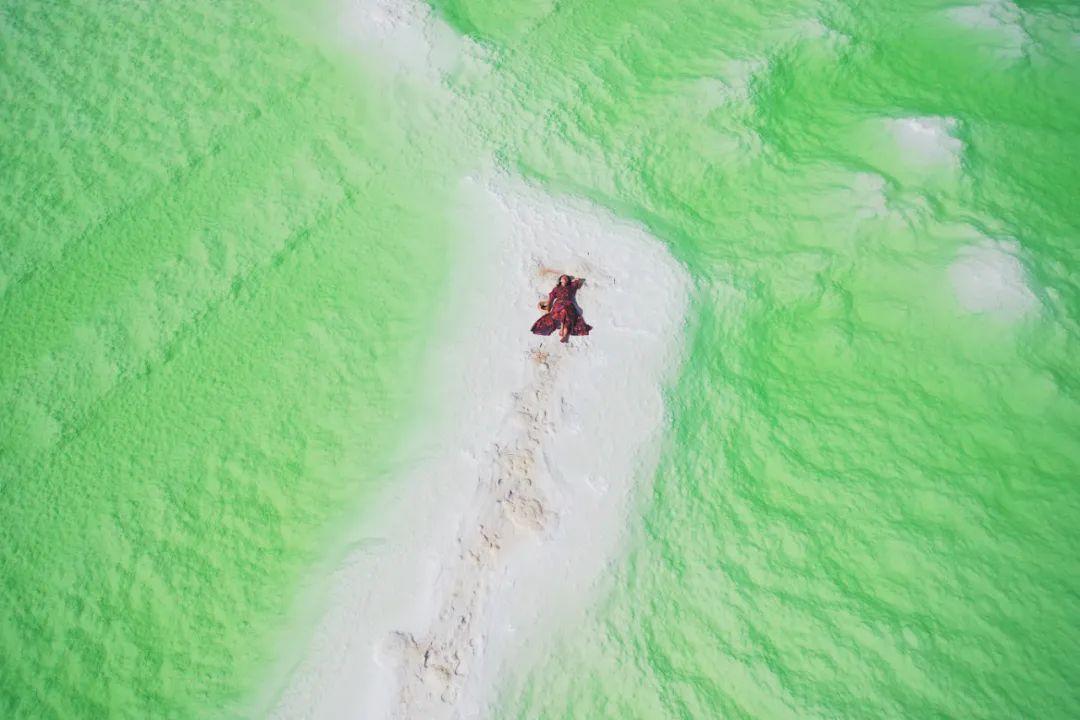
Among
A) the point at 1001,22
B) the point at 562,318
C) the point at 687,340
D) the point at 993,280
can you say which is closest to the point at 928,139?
the point at 993,280

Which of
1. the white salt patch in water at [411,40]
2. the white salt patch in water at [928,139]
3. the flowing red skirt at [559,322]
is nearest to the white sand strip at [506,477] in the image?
the flowing red skirt at [559,322]

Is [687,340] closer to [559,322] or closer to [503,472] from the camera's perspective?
[559,322]

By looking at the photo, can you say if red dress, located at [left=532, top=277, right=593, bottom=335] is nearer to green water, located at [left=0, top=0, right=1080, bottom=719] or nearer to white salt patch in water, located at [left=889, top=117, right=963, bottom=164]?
green water, located at [left=0, top=0, right=1080, bottom=719]

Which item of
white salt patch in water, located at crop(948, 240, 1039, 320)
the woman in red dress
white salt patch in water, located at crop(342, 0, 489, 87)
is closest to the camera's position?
white salt patch in water, located at crop(948, 240, 1039, 320)

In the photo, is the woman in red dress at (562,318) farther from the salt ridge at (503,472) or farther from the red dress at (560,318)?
the salt ridge at (503,472)

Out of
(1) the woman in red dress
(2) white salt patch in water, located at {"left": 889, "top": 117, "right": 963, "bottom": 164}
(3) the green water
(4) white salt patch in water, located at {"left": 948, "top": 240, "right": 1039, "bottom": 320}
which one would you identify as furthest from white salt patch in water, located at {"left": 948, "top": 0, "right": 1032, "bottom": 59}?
(1) the woman in red dress

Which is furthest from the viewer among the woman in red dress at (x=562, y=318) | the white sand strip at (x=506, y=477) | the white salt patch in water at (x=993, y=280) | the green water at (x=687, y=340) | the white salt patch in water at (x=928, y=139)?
the white salt patch in water at (x=928, y=139)

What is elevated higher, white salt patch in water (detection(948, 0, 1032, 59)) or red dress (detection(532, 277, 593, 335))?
white salt patch in water (detection(948, 0, 1032, 59))

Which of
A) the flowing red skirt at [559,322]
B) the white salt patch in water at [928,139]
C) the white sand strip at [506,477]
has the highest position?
the white salt patch in water at [928,139]
